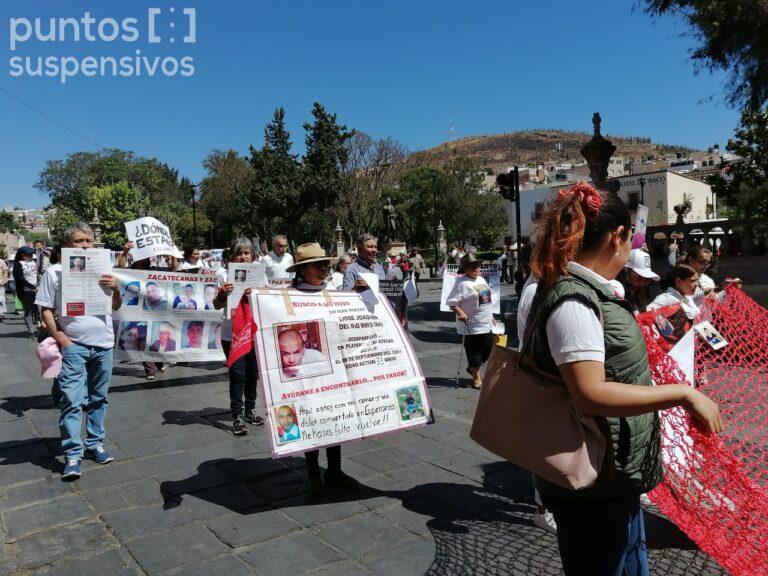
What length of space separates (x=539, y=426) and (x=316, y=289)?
2714 mm

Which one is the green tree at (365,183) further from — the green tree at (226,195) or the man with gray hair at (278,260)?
the man with gray hair at (278,260)

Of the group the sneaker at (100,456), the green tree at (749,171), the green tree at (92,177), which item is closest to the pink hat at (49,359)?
the sneaker at (100,456)

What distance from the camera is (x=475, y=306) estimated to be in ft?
23.6

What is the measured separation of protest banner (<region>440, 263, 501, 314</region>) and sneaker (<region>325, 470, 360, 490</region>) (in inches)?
136

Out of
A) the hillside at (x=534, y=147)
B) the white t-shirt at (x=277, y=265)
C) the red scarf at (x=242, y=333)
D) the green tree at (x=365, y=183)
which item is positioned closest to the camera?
the red scarf at (x=242, y=333)

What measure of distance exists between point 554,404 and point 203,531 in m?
2.56

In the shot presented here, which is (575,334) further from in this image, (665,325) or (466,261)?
(466,261)

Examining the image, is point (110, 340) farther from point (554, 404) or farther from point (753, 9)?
point (753, 9)

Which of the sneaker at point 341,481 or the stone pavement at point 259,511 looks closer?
the stone pavement at point 259,511

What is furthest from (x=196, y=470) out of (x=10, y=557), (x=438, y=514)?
(x=438, y=514)

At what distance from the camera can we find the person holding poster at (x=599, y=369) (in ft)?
5.48

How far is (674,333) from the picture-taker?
377 centimetres

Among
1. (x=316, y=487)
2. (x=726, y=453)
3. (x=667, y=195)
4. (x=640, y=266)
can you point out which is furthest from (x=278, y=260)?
(x=667, y=195)

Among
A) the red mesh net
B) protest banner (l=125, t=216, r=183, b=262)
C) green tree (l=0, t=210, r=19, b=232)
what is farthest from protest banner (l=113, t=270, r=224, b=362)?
green tree (l=0, t=210, r=19, b=232)
